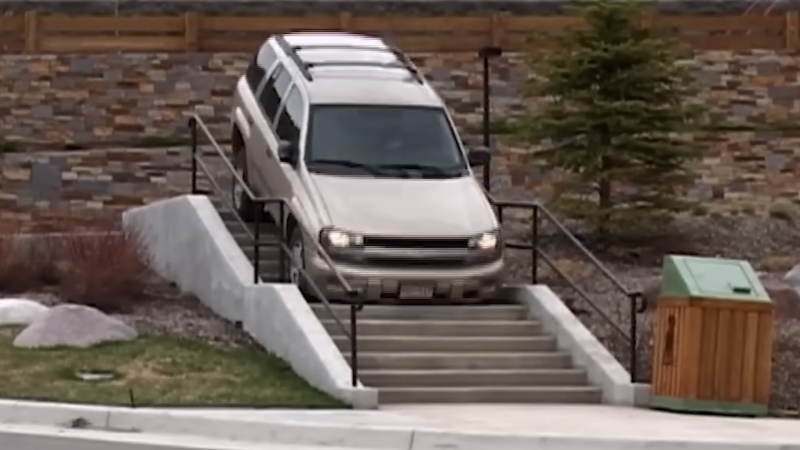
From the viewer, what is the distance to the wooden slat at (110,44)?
28.7 metres

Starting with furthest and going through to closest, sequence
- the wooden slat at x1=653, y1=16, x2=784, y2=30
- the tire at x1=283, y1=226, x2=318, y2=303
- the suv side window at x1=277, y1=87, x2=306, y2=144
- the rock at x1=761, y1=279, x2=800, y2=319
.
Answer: the wooden slat at x1=653, y1=16, x2=784, y2=30 → the suv side window at x1=277, y1=87, x2=306, y2=144 → the rock at x1=761, y1=279, x2=800, y2=319 → the tire at x1=283, y1=226, x2=318, y2=303

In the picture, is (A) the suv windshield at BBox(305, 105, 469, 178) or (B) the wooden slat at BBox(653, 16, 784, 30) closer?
(A) the suv windshield at BBox(305, 105, 469, 178)

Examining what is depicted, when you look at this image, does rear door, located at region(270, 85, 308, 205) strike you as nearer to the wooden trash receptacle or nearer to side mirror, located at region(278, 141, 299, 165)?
side mirror, located at region(278, 141, 299, 165)

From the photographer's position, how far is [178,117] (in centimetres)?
2811

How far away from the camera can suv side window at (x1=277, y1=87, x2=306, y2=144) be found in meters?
17.4

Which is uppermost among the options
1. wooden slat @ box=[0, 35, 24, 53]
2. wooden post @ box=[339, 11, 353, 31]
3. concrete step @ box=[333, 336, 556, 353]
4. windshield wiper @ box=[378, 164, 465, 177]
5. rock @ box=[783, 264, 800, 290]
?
wooden post @ box=[339, 11, 353, 31]

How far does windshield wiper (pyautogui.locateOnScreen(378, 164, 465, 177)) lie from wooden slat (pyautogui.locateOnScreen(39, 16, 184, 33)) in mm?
13066

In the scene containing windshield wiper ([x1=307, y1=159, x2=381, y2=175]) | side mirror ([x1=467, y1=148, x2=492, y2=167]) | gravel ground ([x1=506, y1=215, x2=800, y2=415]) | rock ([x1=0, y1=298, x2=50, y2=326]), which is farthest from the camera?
side mirror ([x1=467, y1=148, x2=492, y2=167])

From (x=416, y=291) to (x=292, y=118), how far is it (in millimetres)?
2614

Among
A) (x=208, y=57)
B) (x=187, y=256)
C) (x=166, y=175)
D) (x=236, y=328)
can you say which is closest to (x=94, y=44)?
(x=208, y=57)

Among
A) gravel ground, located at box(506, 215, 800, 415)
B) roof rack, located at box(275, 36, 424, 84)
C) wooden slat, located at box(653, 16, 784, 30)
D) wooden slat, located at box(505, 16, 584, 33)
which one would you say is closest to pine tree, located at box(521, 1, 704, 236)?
gravel ground, located at box(506, 215, 800, 415)

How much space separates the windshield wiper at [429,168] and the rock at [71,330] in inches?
122

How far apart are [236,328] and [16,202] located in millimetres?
9021

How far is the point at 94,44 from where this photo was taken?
94.7ft
